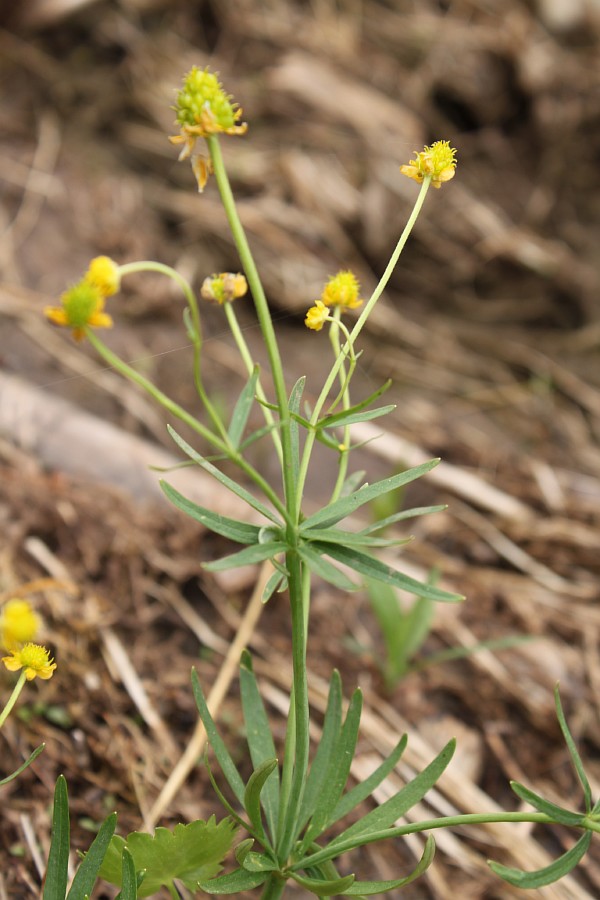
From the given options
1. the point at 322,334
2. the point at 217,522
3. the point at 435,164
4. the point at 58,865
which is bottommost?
the point at 322,334

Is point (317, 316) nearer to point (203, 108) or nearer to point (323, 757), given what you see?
point (203, 108)

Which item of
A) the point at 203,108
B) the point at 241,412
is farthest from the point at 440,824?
the point at 203,108

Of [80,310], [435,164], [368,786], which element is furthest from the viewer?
[368,786]

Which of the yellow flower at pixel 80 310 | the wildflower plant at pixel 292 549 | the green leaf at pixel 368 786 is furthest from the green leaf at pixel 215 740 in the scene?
the yellow flower at pixel 80 310

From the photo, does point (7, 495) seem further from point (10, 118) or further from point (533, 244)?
point (533, 244)

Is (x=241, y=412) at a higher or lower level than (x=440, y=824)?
higher

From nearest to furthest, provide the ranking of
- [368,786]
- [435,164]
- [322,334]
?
1. [435,164]
2. [368,786]
3. [322,334]
